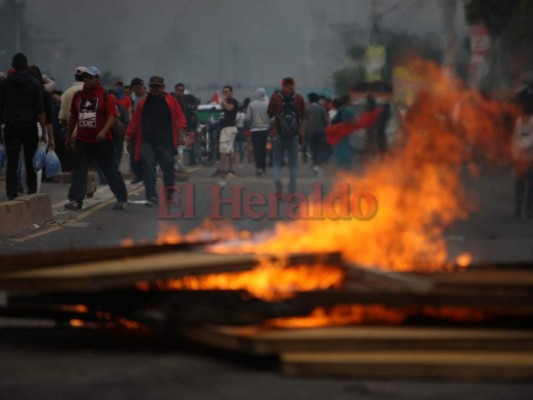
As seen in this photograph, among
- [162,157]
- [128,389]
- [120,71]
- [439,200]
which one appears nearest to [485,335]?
[128,389]

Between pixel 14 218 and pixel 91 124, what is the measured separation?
2.67 m

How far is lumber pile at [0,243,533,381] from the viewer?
6422 mm

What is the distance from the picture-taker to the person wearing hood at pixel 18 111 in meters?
16.8

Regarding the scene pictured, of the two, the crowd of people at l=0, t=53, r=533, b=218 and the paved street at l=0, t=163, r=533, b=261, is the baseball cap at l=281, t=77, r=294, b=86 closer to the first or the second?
the crowd of people at l=0, t=53, r=533, b=218

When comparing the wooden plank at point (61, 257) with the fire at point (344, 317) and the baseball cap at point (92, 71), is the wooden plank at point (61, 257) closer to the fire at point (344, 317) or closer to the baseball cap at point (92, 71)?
the fire at point (344, 317)

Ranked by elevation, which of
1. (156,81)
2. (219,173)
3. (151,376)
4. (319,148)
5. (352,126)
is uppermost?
(156,81)

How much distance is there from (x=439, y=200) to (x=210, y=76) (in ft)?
51.2

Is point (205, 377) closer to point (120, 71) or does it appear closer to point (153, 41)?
point (153, 41)

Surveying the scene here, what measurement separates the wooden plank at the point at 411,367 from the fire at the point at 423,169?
7.81 ft

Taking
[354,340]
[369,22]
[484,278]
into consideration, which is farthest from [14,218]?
[354,340]

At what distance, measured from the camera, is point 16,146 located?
17016 mm

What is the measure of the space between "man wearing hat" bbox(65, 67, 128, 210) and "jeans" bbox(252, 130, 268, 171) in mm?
10039

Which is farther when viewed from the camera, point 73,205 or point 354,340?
point 73,205

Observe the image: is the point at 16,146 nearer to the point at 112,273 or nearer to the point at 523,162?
the point at 523,162
